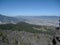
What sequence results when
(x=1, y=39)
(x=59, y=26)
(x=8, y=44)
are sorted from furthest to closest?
(x=59, y=26) < (x=1, y=39) < (x=8, y=44)

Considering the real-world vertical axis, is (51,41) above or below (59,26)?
below

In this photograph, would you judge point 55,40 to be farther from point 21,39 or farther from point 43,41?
point 21,39

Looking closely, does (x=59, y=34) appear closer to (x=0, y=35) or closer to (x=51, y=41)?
(x=51, y=41)

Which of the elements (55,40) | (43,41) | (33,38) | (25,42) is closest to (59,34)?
(55,40)

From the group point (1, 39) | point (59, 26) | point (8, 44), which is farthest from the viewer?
point (59, 26)

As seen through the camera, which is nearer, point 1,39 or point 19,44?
point 19,44

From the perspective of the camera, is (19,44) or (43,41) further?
(43,41)

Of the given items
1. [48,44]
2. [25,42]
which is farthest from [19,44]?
[48,44]
